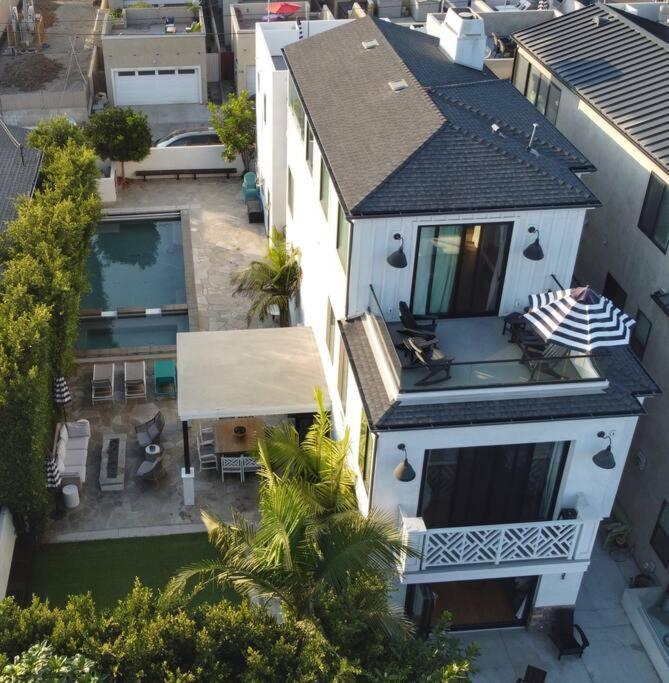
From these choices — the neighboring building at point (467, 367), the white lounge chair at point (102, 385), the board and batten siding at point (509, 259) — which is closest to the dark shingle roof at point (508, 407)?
the neighboring building at point (467, 367)

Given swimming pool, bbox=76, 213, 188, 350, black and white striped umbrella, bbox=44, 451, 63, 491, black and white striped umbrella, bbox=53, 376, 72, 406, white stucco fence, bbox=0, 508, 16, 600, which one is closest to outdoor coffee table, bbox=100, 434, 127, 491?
black and white striped umbrella, bbox=44, 451, 63, 491

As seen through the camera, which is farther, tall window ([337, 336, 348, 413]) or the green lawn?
the green lawn

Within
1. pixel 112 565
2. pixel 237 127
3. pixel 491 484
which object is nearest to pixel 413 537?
pixel 491 484

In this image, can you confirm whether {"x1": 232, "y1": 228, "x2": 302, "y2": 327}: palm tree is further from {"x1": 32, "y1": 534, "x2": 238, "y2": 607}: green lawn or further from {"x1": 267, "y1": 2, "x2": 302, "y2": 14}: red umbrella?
{"x1": 267, "y1": 2, "x2": 302, "y2": 14}: red umbrella

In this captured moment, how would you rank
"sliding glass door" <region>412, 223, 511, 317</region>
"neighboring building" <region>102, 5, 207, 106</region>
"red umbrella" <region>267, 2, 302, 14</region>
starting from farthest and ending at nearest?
"red umbrella" <region>267, 2, 302, 14</region>, "neighboring building" <region>102, 5, 207, 106</region>, "sliding glass door" <region>412, 223, 511, 317</region>

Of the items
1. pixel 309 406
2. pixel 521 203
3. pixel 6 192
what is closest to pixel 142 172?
pixel 6 192

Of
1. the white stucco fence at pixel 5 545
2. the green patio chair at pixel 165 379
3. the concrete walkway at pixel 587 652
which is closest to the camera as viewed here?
the concrete walkway at pixel 587 652

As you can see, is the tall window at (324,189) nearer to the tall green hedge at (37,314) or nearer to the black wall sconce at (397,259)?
the black wall sconce at (397,259)
